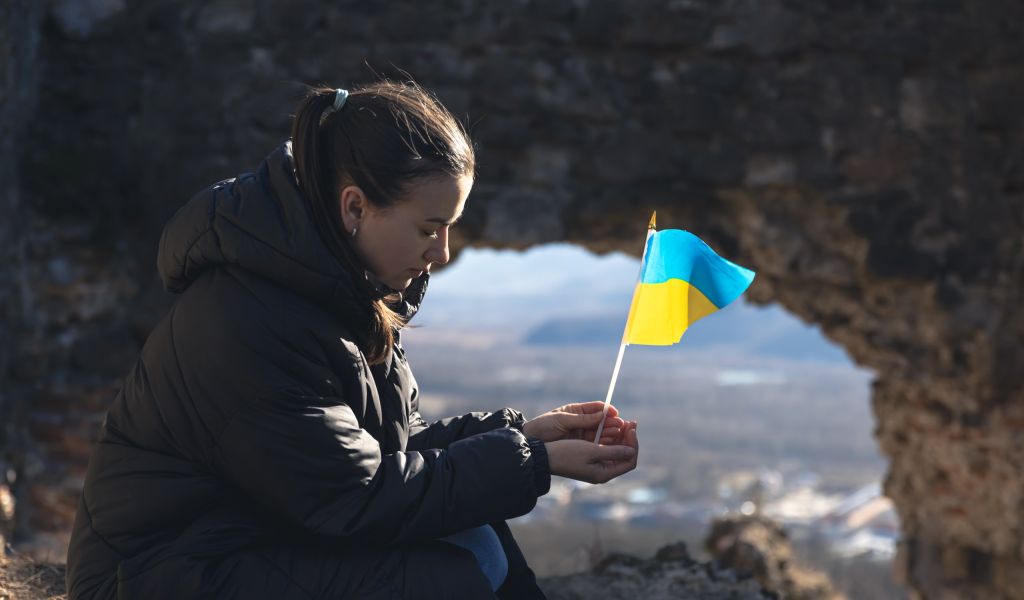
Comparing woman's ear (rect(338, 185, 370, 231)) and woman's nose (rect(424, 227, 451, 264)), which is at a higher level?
woman's ear (rect(338, 185, 370, 231))

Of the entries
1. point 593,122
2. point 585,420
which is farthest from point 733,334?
point 585,420

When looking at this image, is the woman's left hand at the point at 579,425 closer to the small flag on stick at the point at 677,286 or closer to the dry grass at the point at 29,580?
the small flag on stick at the point at 677,286

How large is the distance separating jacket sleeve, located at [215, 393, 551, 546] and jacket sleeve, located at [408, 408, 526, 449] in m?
0.36

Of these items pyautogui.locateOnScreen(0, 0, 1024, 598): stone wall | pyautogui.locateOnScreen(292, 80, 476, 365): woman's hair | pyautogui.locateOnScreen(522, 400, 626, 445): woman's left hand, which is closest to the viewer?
pyautogui.locateOnScreen(292, 80, 476, 365): woman's hair

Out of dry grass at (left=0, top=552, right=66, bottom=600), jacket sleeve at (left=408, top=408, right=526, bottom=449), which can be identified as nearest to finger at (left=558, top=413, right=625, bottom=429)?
jacket sleeve at (left=408, top=408, right=526, bottom=449)

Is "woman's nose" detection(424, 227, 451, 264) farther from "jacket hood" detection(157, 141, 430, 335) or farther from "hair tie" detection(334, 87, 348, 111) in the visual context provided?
"hair tie" detection(334, 87, 348, 111)

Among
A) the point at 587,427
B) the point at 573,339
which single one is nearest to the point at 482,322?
Result: the point at 573,339

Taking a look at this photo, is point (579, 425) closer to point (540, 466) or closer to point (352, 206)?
point (540, 466)

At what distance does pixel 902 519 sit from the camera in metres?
4.99

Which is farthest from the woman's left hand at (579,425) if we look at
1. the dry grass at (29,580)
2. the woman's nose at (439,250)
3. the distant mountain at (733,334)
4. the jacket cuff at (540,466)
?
the distant mountain at (733,334)

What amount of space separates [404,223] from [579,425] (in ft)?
1.81

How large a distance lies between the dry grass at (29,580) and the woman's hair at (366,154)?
3.36 ft

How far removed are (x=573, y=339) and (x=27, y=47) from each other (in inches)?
603

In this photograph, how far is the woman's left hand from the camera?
2.10 meters
